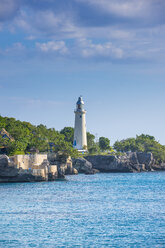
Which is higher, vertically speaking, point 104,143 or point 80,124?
point 80,124

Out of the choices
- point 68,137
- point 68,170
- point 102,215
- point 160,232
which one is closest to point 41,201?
point 102,215

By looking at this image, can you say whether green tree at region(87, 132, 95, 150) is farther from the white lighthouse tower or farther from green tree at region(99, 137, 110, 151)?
the white lighthouse tower

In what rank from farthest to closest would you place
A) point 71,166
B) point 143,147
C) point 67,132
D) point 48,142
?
point 67,132 < point 143,147 < point 48,142 < point 71,166

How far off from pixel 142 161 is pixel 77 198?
277 ft

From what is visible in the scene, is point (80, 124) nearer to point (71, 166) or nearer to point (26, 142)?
point (71, 166)

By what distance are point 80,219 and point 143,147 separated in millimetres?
125937

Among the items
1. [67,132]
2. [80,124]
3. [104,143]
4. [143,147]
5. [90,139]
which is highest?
[67,132]

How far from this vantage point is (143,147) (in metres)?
166

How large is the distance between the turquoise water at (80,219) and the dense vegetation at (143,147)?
291 ft

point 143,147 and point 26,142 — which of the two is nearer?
point 26,142

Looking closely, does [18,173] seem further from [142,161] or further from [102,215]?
[142,161]

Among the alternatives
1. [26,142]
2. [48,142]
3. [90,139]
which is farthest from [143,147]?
[26,142]

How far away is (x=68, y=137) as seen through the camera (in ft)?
533

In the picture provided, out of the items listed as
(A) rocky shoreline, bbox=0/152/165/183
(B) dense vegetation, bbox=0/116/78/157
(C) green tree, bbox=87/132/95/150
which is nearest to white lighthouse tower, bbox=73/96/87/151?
(A) rocky shoreline, bbox=0/152/165/183
